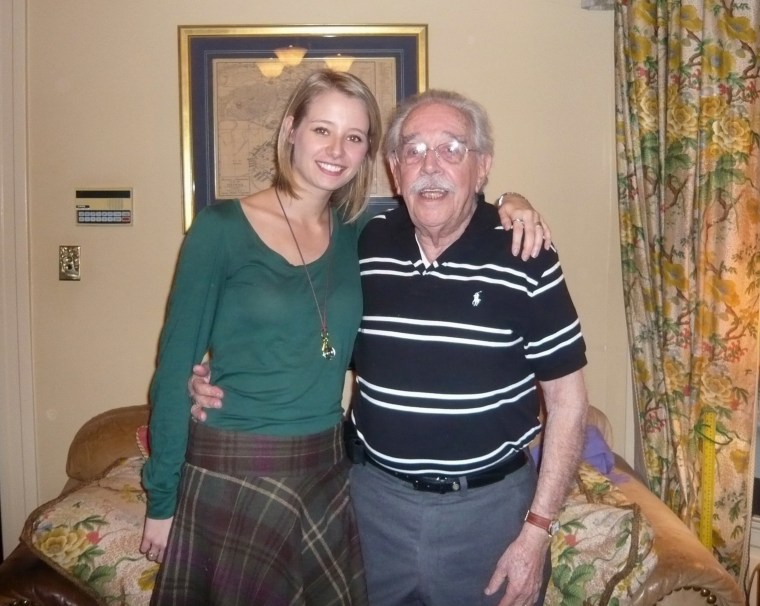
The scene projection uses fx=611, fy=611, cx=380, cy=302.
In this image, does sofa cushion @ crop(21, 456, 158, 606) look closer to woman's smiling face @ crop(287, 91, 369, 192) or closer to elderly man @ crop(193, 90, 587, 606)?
elderly man @ crop(193, 90, 587, 606)

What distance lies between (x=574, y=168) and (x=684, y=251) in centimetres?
55

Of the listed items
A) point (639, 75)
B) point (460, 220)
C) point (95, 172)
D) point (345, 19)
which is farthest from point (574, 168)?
point (95, 172)

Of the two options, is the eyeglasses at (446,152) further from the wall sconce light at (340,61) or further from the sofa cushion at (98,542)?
the sofa cushion at (98,542)

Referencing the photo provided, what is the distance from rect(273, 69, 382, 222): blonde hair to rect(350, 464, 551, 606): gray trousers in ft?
2.18

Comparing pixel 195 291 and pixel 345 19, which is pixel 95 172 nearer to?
pixel 345 19

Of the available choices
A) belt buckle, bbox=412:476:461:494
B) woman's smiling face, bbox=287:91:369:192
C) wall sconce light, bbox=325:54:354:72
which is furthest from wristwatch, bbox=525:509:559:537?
wall sconce light, bbox=325:54:354:72

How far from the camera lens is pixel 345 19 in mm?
2297

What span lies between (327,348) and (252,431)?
0.74ft

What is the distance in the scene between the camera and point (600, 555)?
1547 mm

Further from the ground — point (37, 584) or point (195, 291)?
point (195, 291)

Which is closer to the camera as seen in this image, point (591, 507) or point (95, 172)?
point (591, 507)

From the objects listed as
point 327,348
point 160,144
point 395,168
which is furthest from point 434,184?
point 160,144

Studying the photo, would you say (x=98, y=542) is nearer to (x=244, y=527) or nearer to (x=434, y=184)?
(x=244, y=527)

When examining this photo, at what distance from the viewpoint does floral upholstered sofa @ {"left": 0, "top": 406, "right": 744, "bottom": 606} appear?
→ 1.49 metres
